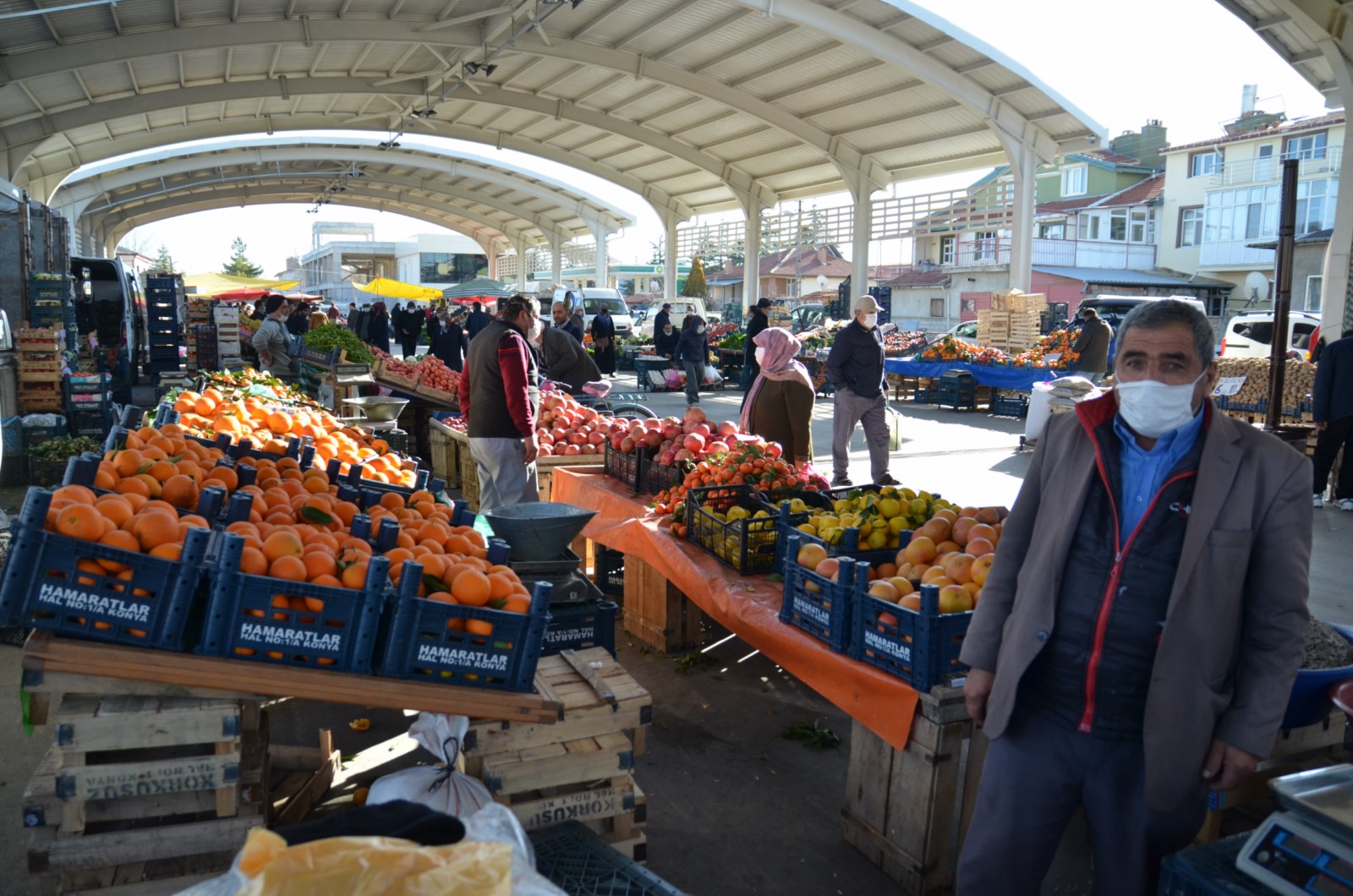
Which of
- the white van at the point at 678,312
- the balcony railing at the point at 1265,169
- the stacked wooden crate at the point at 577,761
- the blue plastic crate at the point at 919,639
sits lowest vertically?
the stacked wooden crate at the point at 577,761

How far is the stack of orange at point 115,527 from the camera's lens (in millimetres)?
2666

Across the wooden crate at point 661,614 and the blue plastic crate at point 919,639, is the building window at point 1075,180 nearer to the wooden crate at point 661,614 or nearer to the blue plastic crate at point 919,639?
the wooden crate at point 661,614

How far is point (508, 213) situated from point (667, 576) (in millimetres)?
37242

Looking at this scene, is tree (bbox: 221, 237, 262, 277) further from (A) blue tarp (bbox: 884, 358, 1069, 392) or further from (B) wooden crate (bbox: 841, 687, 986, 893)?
(B) wooden crate (bbox: 841, 687, 986, 893)

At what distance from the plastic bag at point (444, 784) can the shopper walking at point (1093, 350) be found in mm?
13515

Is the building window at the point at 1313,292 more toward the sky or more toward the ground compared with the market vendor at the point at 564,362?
more toward the sky

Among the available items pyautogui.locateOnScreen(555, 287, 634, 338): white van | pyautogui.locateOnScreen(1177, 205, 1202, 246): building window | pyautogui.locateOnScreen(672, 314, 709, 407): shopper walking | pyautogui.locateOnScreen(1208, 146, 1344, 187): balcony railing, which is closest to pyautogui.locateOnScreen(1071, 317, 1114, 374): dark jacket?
pyautogui.locateOnScreen(672, 314, 709, 407): shopper walking

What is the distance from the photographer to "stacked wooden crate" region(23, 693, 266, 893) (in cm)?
256

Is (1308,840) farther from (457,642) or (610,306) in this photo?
(610,306)

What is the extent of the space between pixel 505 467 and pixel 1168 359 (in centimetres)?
483

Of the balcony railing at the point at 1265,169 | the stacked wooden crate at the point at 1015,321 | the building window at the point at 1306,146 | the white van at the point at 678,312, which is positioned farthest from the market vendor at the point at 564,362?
the building window at the point at 1306,146

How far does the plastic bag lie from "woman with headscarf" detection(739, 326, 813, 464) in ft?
14.7

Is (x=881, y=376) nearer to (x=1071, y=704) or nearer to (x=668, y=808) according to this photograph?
(x=668, y=808)

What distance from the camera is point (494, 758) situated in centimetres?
284
